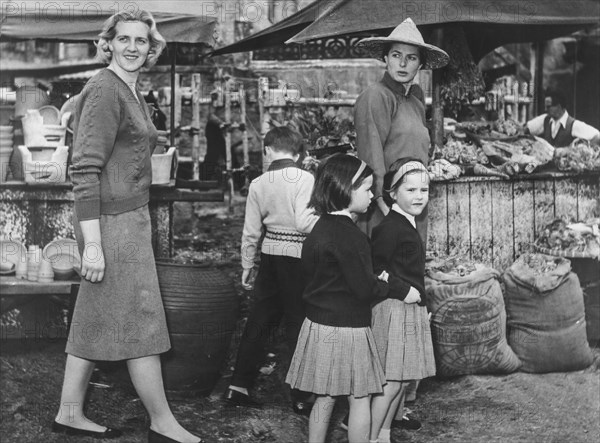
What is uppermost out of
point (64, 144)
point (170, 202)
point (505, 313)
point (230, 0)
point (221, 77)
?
point (230, 0)

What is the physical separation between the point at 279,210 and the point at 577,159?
292cm

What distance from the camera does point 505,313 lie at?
19.3 feet

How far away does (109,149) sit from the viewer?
4.10m

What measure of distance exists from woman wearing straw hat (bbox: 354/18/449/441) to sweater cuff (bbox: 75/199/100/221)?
1.68m

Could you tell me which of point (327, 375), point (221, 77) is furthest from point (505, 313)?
point (221, 77)

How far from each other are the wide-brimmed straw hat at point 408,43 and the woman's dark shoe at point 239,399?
236 cm

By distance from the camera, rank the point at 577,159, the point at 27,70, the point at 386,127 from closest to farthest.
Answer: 1. the point at 386,127
2. the point at 577,159
3. the point at 27,70

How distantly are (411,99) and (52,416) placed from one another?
2.89 m

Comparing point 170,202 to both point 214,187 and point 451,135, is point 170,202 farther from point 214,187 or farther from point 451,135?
point 451,135

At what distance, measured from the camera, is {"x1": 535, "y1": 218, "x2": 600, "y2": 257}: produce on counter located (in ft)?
20.7

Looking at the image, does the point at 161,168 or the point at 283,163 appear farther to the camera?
the point at 161,168

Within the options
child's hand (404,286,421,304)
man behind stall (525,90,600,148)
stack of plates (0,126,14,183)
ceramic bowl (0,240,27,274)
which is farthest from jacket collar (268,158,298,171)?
man behind stall (525,90,600,148)

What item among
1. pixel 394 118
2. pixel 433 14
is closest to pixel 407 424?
pixel 394 118

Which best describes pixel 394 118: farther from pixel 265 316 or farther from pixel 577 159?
pixel 577 159
